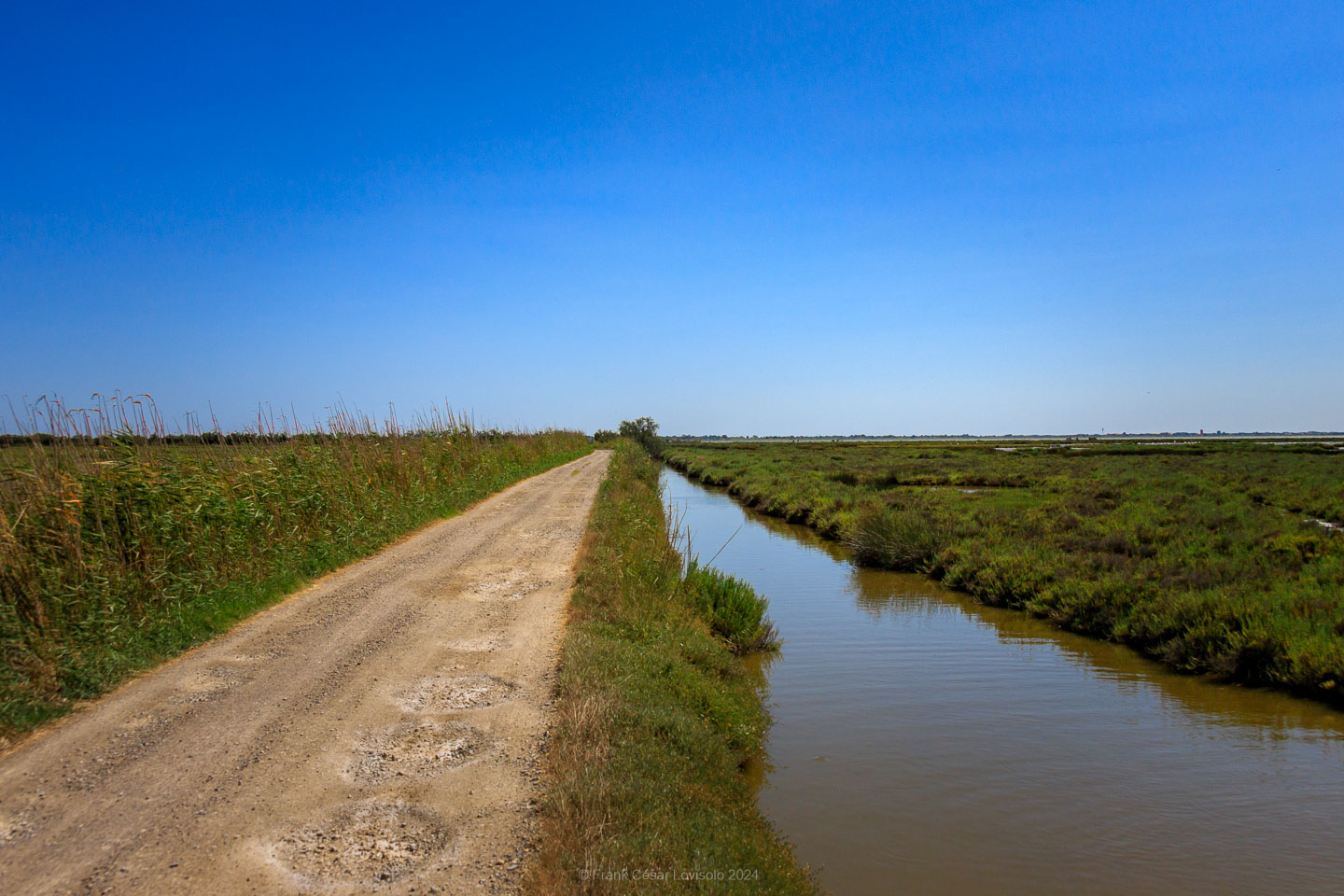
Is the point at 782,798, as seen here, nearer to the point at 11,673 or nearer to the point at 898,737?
the point at 898,737

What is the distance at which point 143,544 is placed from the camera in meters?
9.13

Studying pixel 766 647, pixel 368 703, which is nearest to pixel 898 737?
pixel 766 647

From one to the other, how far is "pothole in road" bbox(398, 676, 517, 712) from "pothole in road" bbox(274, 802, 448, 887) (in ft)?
5.33

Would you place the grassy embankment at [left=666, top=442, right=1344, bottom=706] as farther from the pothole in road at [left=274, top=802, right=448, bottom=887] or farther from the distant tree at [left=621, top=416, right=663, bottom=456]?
the distant tree at [left=621, top=416, right=663, bottom=456]

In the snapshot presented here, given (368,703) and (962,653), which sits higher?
(368,703)

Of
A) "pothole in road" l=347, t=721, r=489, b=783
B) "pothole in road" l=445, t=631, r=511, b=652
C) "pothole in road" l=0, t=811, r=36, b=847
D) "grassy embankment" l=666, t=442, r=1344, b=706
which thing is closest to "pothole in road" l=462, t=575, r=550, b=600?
"pothole in road" l=445, t=631, r=511, b=652

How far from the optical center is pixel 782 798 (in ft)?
22.9

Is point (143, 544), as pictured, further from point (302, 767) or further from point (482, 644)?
point (302, 767)

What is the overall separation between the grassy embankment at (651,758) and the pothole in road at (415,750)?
26.9 inches

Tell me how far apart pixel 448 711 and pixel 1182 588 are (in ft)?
42.1

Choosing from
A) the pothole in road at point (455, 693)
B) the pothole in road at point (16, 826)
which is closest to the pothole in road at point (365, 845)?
the pothole in road at point (16, 826)

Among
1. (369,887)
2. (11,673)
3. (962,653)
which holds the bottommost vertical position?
(962,653)

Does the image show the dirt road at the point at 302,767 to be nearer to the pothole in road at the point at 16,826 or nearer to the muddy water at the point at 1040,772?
the pothole in road at the point at 16,826

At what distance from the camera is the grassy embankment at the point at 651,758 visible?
4.14 metres
